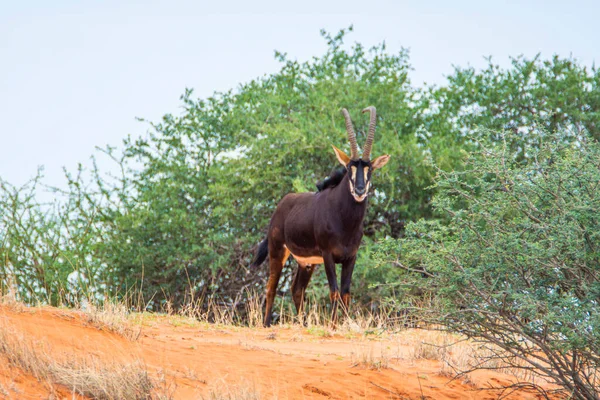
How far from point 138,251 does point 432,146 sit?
294 inches

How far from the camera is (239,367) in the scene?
6973 millimetres

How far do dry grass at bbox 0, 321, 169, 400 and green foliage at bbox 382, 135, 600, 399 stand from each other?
2664mm

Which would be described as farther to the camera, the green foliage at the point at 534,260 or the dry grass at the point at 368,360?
the dry grass at the point at 368,360

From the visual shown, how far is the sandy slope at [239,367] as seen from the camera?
6027mm

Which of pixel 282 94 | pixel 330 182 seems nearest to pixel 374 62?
pixel 282 94

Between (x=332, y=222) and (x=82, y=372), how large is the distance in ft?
19.4

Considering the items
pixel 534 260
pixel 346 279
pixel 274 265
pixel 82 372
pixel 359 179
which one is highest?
pixel 359 179

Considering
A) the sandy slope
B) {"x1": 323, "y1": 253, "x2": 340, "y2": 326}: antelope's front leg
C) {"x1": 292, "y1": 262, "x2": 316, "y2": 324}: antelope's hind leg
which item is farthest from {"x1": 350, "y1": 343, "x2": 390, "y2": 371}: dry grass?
{"x1": 292, "y1": 262, "x2": 316, "y2": 324}: antelope's hind leg

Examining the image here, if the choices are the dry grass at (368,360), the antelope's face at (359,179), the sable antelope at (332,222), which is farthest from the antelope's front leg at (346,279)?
the dry grass at (368,360)

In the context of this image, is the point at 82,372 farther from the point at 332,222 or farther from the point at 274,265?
the point at 274,265

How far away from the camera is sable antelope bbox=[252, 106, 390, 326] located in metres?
11.0

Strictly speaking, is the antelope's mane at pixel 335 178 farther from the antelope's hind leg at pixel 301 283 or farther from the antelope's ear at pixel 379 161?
the antelope's hind leg at pixel 301 283

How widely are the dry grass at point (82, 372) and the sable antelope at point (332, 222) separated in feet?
17.8

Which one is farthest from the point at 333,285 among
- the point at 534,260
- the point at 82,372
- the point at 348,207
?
the point at 82,372
